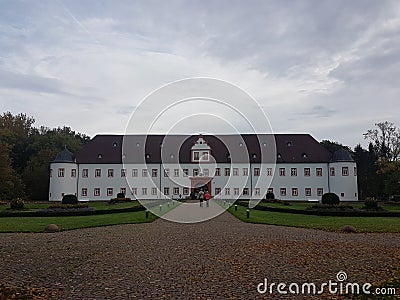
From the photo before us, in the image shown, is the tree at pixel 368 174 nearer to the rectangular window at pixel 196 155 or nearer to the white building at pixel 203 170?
the white building at pixel 203 170

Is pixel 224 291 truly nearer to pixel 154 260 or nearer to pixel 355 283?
pixel 355 283

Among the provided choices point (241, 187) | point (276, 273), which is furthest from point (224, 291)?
point (241, 187)

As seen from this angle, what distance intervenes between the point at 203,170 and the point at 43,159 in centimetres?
2129

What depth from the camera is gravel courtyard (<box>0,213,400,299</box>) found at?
7.74m

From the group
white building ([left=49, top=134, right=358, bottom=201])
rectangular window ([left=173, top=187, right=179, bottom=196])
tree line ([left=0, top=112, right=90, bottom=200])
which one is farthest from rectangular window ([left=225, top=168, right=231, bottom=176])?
tree line ([left=0, top=112, right=90, bottom=200])

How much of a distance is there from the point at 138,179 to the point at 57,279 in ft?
156

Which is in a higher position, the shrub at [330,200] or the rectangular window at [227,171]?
the rectangular window at [227,171]

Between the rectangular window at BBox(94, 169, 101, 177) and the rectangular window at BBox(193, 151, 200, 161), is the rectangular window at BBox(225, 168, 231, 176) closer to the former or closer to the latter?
the rectangular window at BBox(193, 151, 200, 161)

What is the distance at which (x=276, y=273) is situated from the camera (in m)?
8.80

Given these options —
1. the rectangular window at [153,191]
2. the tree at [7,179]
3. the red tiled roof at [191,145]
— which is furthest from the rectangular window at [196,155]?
the tree at [7,179]

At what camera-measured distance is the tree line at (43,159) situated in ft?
159

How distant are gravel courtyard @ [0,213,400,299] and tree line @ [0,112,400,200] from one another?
35.4 metres

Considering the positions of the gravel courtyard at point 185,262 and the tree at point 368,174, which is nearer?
the gravel courtyard at point 185,262

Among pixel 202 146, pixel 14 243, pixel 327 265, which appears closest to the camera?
pixel 327 265
